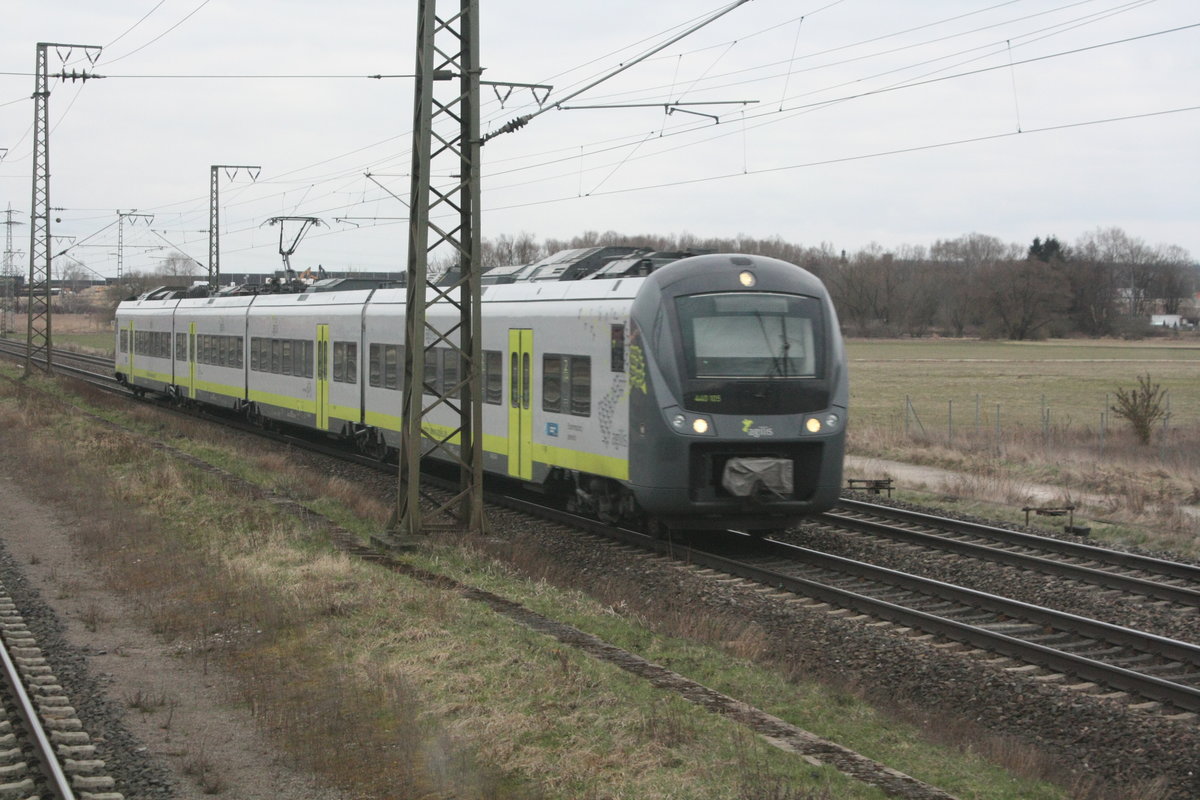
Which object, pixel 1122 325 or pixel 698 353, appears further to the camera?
pixel 1122 325

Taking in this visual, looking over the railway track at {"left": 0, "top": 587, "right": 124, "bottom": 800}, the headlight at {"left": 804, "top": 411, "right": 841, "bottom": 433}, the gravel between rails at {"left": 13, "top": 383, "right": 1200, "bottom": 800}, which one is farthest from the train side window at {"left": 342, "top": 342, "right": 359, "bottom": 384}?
the railway track at {"left": 0, "top": 587, "right": 124, "bottom": 800}

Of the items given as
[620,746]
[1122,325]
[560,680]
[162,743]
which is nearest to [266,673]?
[162,743]

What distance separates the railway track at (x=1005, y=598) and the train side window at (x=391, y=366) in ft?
17.0

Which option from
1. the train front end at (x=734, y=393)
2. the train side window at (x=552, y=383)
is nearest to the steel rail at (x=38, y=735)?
the train front end at (x=734, y=393)

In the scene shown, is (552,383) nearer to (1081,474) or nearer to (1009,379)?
(1081,474)

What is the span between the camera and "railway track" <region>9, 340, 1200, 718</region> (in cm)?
975

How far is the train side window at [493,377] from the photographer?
711 inches

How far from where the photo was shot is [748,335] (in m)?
14.2

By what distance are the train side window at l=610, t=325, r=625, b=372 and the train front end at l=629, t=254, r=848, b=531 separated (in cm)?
30

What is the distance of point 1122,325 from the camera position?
113875mm

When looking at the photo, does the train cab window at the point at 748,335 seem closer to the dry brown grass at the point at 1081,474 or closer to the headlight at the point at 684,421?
the headlight at the point at 684,421

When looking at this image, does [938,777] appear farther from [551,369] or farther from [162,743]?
[551,369]

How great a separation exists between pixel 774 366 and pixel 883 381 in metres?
47.0

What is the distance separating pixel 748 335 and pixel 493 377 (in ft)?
17.1
